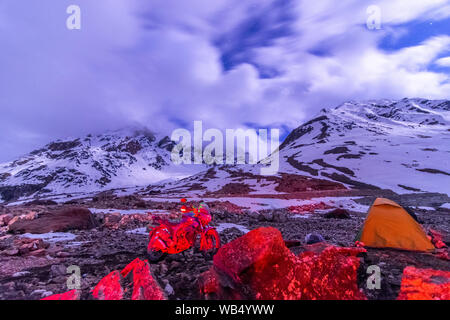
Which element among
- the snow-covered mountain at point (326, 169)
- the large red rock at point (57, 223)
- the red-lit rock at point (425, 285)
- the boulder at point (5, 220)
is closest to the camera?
the red-lit rock at point (425, 285)

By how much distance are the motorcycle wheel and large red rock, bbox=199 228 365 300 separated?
7.06 ft

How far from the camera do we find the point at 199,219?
20.9ft

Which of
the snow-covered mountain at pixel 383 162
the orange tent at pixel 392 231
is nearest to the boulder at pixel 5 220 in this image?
the orange tent at pixel 392 231

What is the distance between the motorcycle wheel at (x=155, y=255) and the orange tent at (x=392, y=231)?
262 inches

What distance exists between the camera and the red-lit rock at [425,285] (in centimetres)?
342

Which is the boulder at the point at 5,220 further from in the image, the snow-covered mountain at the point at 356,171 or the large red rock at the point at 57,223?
the snow-covered mountain at the point at 356,171

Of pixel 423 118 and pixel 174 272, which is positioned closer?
pixel 174 272

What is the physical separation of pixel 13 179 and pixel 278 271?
206397 millimetres

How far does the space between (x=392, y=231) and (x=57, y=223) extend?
12.6 metres

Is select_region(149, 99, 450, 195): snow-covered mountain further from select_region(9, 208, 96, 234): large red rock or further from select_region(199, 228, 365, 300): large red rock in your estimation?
select_region(199, 228, 365, 300): large red rock

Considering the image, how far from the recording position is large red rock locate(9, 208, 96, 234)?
29.1 ft

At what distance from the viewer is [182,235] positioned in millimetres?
6059
